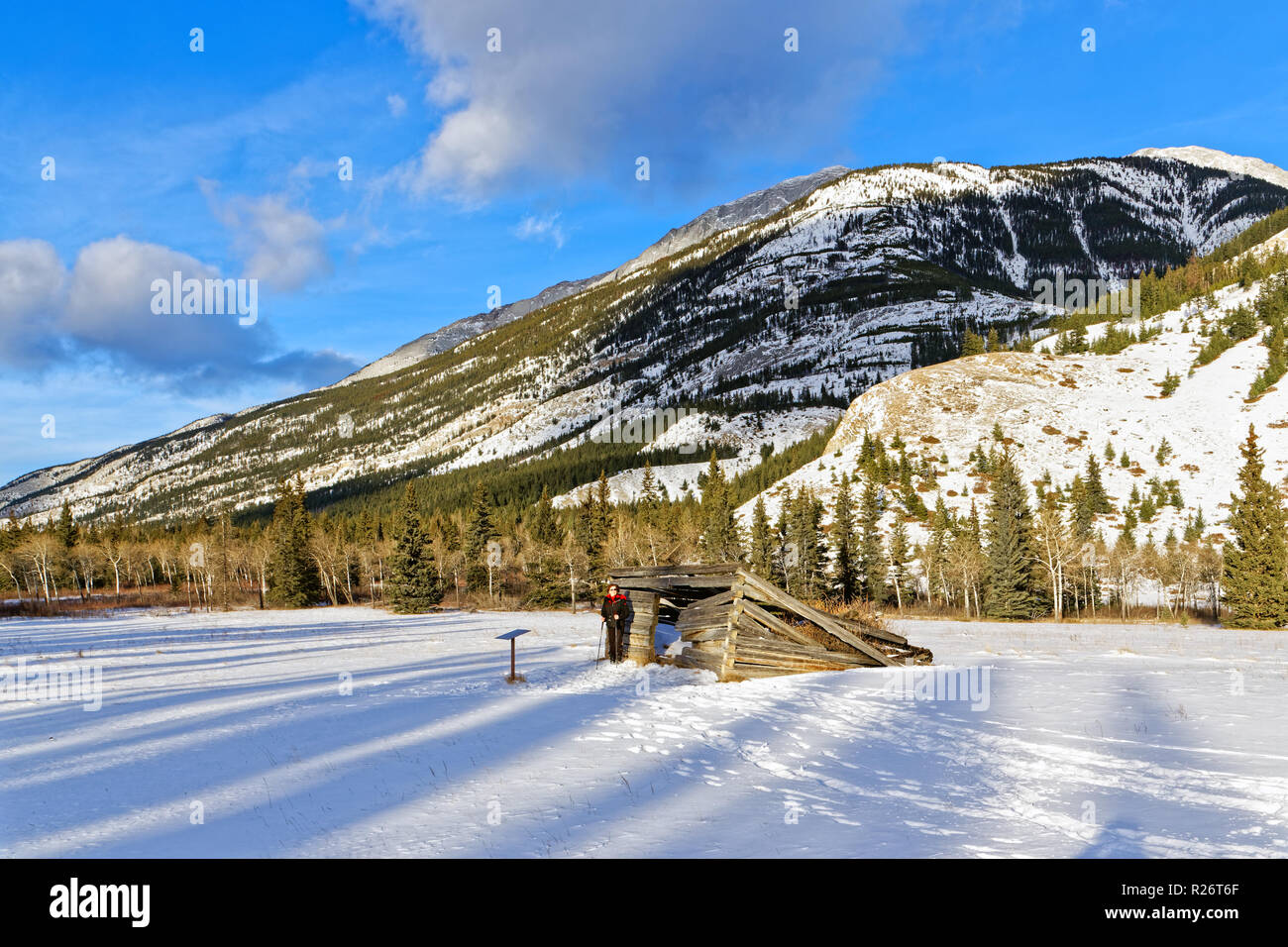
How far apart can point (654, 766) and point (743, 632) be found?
6.98 m

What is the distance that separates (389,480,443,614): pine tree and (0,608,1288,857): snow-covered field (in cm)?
3992

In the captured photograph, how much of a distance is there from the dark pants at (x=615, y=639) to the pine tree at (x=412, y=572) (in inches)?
1576

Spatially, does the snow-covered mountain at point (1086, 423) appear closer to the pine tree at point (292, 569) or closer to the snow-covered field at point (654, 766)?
the pine tree at point (292, 569)

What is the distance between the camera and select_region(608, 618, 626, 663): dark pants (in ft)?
55.1

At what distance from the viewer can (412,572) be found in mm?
54812

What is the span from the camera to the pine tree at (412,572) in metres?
53.9

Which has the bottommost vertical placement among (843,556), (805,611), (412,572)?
(412,572)

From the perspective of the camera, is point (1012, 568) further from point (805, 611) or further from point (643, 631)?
point (643, 631)

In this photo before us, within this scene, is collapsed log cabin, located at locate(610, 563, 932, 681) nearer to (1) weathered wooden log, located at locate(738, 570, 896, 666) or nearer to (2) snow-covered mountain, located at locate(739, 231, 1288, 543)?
(1) weathered wooden log, located at locate(738, 570, 896, 666)

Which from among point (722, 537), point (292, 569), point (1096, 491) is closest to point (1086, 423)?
point (1096, 491)

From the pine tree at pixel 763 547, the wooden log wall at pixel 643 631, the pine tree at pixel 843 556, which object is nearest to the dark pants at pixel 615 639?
the wooden log wall at pixel 643 631

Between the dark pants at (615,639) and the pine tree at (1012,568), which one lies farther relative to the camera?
the pine tree at (1012,568)
